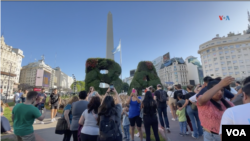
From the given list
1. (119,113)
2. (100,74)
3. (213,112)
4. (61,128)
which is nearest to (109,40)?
(100,74)

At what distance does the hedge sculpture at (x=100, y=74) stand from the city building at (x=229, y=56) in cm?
4797

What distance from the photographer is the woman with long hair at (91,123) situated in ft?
7.98

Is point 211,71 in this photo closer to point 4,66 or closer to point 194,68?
point 194,68

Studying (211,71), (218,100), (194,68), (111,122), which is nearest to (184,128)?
(218,100)

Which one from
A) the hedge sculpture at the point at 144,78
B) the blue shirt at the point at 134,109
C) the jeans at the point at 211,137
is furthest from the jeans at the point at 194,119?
the hedge sculpture at the point at 144,78

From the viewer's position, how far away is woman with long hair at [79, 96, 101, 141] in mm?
2434

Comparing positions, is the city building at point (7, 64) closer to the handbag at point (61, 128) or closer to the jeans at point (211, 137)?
the handbag at point (61, 128)

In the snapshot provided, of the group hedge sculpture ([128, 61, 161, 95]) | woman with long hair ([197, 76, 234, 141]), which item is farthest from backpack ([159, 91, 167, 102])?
hedge sculpture ([128, 61, 161, 95])

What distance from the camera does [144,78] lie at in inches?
630

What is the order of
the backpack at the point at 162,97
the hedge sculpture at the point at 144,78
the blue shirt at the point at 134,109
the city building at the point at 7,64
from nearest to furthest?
the blue shirt at the point at 134,109 < the backpack at the point at 162,97 < the hedge sculpture at the point at 144,78 < the city building at the point at 7,64

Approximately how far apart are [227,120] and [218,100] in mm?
913

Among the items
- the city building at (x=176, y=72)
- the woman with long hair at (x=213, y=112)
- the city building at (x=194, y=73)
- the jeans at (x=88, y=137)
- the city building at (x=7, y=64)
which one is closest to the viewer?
the woman with long hair at (x=213, y=112)

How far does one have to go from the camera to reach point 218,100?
1990mm

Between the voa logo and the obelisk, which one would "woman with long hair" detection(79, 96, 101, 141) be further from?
the obelisk
